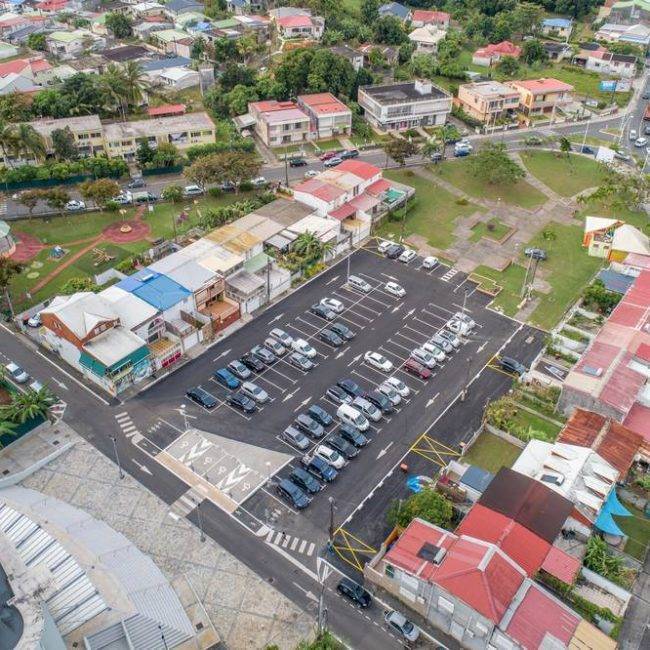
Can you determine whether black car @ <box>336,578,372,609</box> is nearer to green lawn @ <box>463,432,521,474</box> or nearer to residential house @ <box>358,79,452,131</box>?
green lawn @ <box>463,432,521,474</box>

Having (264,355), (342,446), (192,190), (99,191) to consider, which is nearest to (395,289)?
(264,355)

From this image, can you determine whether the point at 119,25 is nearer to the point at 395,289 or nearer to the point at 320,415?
the point at 395,289

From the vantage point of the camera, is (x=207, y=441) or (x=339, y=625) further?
(x=207, y=441)

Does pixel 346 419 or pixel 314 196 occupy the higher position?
pixel 314 196

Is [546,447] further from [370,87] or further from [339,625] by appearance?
[370,87]

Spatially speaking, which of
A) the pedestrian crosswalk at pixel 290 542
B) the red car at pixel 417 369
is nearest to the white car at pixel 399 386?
the red car at pixel 417 369

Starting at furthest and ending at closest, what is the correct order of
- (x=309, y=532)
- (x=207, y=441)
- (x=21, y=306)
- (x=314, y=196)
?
(x=314, y=196)
(x=21, y=306)
(x=207, y=441)
(x=309, y=532)

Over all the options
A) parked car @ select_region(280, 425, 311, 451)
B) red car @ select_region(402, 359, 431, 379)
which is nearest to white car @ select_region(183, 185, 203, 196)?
red car @ select_region(402, 359, 431, 379)

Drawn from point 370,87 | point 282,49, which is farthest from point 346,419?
point 282,49
